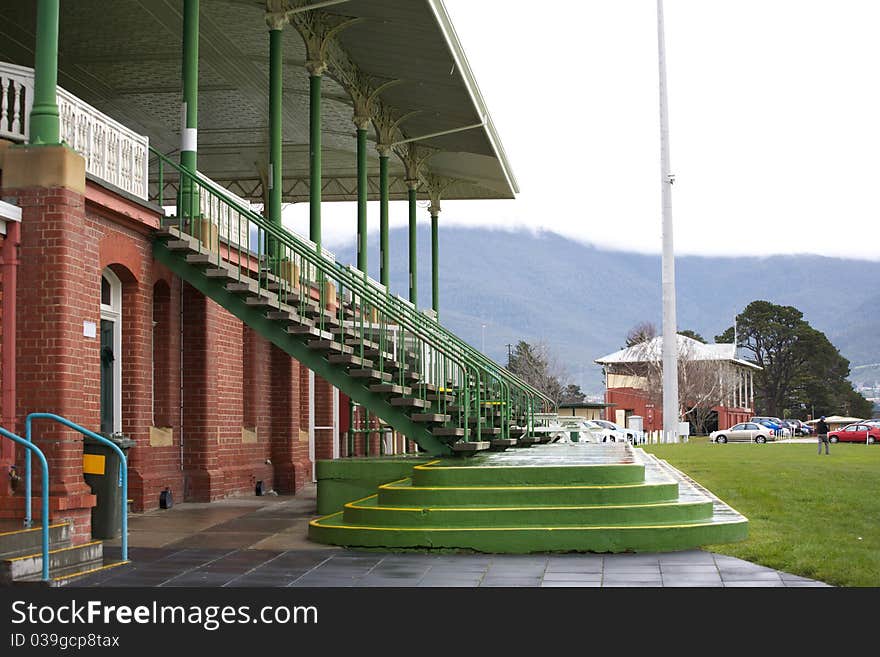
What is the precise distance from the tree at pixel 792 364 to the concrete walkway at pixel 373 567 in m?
115

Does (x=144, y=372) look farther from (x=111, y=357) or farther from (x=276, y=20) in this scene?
(x=276, y=20)

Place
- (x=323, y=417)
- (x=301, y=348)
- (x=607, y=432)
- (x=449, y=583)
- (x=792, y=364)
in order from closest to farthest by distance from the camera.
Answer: (x=449, y=583), (x=301, y=348), (x=323, y=417), (x=607, y=432), (x=792, y=364)

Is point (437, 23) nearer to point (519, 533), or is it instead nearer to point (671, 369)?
point (519, 533)

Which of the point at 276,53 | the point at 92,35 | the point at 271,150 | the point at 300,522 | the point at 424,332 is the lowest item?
the point at 300,522

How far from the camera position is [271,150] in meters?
20.5

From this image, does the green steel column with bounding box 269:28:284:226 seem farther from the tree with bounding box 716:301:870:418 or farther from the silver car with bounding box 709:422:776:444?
the tree with bounding box 716:301:870:418

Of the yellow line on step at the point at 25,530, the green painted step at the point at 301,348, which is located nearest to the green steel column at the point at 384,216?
the green painted step at the point at 301,348

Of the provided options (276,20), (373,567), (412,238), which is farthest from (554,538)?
(412,238)

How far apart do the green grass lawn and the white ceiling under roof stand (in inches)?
410

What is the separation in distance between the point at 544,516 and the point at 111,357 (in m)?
7.08

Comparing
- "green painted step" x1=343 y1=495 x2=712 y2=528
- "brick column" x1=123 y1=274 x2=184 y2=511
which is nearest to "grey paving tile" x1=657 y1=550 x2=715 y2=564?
"green painted step" x1=343 y1=495 x2=712 y2=528

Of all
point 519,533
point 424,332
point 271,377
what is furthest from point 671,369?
point 519,533

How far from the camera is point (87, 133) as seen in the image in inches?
565

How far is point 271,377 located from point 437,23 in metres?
7.64
